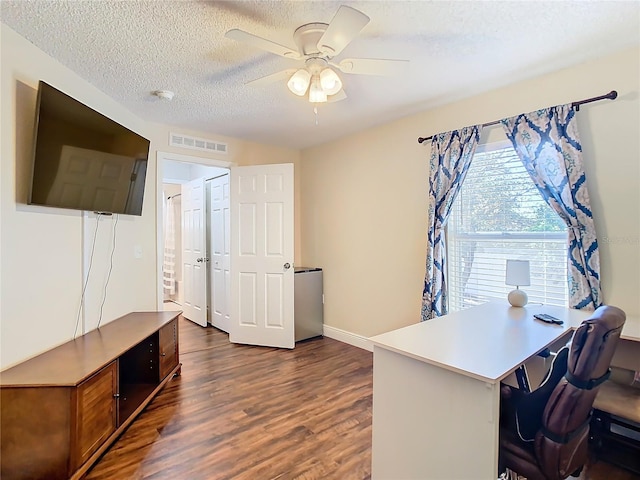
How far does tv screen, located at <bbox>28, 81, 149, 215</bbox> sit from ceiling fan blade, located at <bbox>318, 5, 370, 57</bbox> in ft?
5.47

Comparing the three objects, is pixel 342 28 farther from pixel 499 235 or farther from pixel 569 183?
pixel 499 235

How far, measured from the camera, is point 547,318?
2.06 meters

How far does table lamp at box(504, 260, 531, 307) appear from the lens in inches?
95.7

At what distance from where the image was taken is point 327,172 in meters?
4.43

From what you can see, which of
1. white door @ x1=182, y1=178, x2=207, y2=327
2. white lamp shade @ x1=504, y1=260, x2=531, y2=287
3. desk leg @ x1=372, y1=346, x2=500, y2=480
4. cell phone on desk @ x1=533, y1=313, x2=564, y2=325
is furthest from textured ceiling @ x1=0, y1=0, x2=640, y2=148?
white door @ x1=182, y1=178, x2=207, y2=327

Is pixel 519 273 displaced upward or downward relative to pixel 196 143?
downward

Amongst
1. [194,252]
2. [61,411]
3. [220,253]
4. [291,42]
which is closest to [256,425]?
[61,411]

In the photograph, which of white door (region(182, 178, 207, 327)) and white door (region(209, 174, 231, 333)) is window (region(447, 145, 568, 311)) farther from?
white door (region(182, 178, 207, 327))

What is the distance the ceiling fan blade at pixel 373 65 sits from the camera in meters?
1.87

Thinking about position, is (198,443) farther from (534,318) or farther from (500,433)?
(534,318)

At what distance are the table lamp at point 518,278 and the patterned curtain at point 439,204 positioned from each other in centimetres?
63

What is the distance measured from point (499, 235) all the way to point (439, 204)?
567mm

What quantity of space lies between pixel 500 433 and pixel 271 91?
280cm

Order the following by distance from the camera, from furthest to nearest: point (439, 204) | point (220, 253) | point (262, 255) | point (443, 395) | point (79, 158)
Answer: point (220, 253), point (262, 255), point (439, 204), point (79, 158), point (443, 395)
